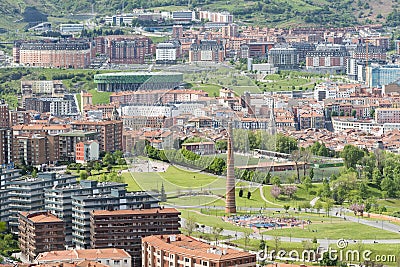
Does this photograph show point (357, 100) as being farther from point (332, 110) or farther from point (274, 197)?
point (274, 197)

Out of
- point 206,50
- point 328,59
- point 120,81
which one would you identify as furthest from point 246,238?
point 328,59

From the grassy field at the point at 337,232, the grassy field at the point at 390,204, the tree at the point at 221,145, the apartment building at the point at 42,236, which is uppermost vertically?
the tree at the point at 221,145

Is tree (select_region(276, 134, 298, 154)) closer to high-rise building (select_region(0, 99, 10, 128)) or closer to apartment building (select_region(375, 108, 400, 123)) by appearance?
high-rise building (select_region(0, 99, 10, 128))

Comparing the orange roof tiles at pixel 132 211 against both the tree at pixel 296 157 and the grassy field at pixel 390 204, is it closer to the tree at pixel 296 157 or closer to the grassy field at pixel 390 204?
the grassy field at pixel 390 204

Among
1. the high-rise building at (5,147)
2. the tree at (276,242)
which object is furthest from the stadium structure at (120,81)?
the tree at (276,242)

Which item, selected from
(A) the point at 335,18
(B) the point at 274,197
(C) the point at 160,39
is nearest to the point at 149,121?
(B) the point at 274,197

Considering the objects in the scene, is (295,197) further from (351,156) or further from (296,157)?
(351,156)
